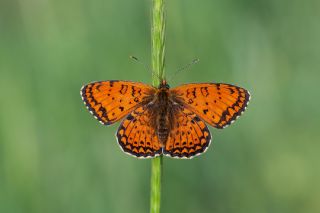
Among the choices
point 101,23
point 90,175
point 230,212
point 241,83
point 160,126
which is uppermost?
point 101,23

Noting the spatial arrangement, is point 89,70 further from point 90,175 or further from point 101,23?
point 90,175

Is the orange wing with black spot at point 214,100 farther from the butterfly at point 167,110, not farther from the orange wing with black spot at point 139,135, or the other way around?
the orange wing with black spot at point 139,135

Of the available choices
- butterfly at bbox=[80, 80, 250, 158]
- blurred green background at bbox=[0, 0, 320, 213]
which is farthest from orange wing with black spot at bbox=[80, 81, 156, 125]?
blurred green background at bbox=[0, 0, 320, 213]

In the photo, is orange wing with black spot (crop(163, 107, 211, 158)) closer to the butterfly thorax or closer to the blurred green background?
the butterfly thorax

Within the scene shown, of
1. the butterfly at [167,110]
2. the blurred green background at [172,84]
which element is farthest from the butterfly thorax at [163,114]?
the blurred green background at [172,84]

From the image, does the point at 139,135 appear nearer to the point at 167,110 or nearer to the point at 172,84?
the point at 167,110
